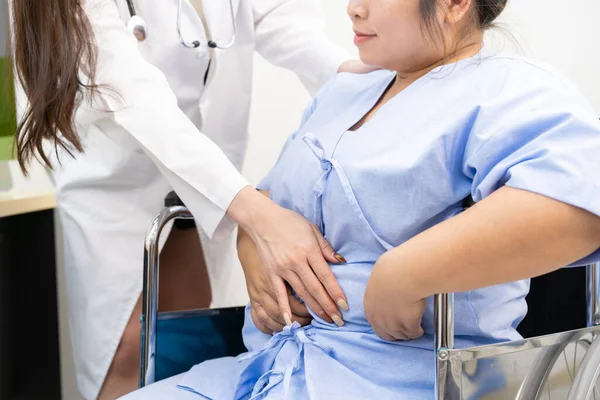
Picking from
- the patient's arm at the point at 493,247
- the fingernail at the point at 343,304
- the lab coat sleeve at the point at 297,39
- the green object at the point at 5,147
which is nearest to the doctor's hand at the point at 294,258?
the fingernail at the point at 343,304

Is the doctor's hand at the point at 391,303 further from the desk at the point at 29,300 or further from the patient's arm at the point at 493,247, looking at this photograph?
the desk at the point at 29,300

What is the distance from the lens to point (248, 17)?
161 cm

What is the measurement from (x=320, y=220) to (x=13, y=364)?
43.0 inches

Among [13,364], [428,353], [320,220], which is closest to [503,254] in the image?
[428,353]

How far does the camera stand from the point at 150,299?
1.23m

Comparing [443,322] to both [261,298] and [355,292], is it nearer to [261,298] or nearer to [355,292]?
[355,292]

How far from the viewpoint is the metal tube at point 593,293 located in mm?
1136

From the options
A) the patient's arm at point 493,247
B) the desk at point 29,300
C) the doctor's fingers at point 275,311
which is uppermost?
the patient's arm at point 493,247

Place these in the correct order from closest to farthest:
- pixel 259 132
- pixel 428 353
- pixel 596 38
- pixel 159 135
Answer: pixel 428 353 → pixel 159 135 → pixel 596 38 → pixel 259 132

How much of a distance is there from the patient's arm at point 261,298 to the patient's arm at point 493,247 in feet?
0.73

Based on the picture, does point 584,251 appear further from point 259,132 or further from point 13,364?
point 259,132

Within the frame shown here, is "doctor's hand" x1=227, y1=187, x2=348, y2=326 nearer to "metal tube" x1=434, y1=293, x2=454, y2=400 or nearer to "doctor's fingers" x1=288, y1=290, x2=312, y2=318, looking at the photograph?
"doctor's fingers" x1=288, y1=290, x2=312, y2=318

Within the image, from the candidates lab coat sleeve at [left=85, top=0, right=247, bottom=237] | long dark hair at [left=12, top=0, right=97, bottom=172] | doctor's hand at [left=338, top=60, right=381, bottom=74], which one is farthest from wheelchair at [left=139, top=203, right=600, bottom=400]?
long dark hair at [left=12, top=0, right=97, bottom=172]

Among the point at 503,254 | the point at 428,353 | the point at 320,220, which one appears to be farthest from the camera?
the point at 320,220
